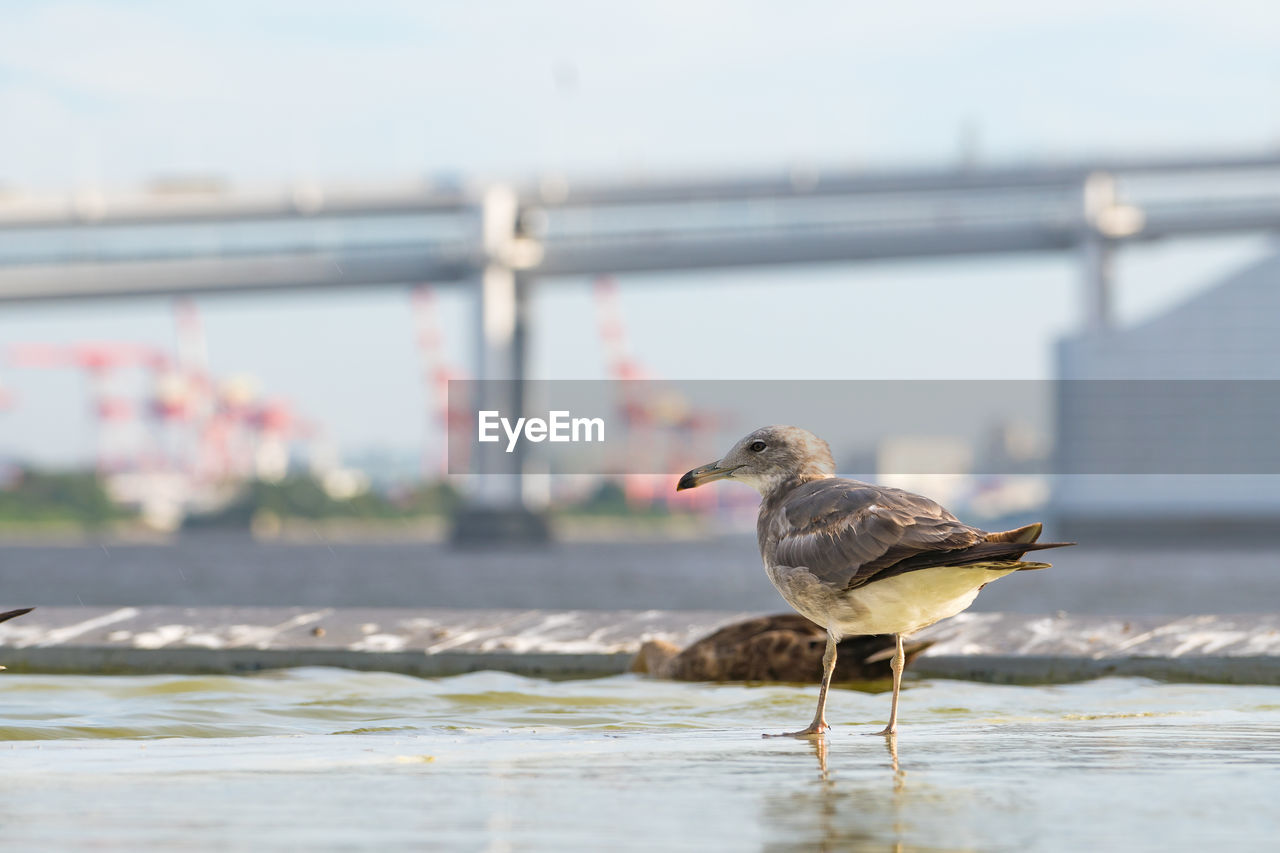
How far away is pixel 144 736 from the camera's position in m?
5.83

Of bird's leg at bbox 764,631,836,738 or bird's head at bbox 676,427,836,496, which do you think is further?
bird's head at bbox 676,427,836,496

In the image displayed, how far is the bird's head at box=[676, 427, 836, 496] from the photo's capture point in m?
5.54

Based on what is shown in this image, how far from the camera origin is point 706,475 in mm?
5641

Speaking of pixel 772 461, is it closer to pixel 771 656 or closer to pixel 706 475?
pixel 706 475

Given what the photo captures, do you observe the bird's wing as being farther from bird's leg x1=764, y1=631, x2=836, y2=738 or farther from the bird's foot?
the bird's foot

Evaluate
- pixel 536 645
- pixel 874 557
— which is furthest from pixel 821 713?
pixel 536 645

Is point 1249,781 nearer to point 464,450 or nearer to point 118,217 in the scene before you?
point 118,217

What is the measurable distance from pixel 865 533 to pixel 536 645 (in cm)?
366

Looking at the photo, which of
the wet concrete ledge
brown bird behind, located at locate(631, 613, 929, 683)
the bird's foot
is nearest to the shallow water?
the bird's foot

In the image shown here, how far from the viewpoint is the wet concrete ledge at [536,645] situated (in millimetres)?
7703

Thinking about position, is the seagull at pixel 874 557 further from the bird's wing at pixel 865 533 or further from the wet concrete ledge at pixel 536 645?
the wet concrete ledge at pixel 536 645

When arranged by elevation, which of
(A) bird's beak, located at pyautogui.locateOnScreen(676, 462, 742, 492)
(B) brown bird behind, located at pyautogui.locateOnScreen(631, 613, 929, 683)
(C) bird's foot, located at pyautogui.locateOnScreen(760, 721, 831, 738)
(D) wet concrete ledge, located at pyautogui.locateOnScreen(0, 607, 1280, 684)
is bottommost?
(D) wet concrete ledge, located at pyautogui.locateOnScreen(0, 607, 1280, 684)

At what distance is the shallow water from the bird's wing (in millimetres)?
480

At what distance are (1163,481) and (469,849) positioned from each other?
6282 centimetres
